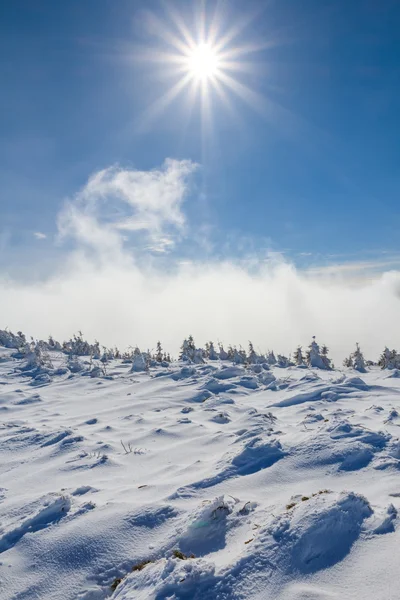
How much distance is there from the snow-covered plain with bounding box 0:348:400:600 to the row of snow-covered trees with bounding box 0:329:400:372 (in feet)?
32.4

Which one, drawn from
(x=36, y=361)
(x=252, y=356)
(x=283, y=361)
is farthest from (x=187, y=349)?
(x=36, y=361)

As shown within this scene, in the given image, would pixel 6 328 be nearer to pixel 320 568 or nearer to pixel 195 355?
pixel 195 355

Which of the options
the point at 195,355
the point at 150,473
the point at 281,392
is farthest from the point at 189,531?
the point at 195,355

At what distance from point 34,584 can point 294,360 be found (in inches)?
934

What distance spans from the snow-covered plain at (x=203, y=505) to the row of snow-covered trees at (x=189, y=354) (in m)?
9.88

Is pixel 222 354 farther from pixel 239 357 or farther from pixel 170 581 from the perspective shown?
pixel 170 581

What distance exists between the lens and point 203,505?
4.87 meters

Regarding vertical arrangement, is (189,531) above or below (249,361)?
below

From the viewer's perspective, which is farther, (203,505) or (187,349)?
(187,349)

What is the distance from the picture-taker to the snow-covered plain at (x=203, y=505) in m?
3.55

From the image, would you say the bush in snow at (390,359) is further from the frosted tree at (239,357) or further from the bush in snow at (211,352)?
the bush in snow at (211,352)

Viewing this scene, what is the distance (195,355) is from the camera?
22156mm

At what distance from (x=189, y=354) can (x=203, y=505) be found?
18.6 m

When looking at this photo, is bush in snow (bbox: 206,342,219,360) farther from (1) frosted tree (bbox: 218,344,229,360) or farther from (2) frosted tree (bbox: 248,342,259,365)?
(2) frosted tree (bbox: 248,342,259,365)
